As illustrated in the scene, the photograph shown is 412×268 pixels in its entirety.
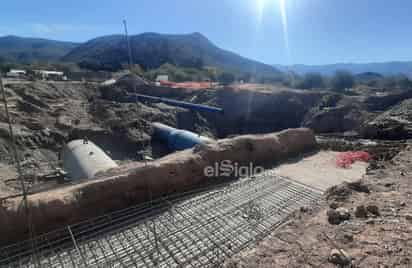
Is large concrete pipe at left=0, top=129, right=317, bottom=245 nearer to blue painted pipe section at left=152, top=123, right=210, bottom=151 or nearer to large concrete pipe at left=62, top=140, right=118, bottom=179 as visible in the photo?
large concrete pipe at left=62, top=140, right=118, bottom=179

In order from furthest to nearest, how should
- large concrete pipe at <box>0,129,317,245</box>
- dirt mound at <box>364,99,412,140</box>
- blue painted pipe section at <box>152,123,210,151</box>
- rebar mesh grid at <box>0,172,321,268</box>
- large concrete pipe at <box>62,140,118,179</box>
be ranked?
dirt mound at <box>364,99,412,140</box> < blue painted pipe section at <box>152,123,210,151</box> < large concrete pipe at <box>62,140,118,179</box> < large concrete pipe at <box>0,129,317,245</box> < rebar mesh grid at <box>0,172,321,268</box>

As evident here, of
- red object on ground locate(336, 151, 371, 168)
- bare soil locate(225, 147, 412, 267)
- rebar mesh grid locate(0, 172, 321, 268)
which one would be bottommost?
rebar mesh grid locate(0, 172, 321, 268)

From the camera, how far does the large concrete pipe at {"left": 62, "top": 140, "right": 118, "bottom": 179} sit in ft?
30.2

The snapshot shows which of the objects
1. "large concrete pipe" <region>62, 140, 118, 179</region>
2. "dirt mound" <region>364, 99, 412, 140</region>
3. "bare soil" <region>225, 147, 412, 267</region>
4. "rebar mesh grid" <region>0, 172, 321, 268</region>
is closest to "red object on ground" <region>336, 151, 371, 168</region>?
"rebar mesh grid" <region>0, 172, 321, 268</region>

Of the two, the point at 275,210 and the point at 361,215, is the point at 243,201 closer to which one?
the point at 275,210

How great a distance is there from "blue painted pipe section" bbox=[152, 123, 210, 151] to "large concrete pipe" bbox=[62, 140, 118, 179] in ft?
17.7

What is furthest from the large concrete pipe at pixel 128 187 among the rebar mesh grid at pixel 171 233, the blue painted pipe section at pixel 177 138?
the blue painted pipe section at pixel 177 138

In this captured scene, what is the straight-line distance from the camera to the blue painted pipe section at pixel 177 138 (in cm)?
1486

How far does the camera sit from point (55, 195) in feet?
17.1

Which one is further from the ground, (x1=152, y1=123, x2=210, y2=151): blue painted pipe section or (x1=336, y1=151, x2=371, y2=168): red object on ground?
(x1=336, y1=151, x2=371, y2=168): red object on ground

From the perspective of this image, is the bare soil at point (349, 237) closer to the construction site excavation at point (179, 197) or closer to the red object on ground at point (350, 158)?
the construction site excavation at point (179, 197)

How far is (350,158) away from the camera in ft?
29.4

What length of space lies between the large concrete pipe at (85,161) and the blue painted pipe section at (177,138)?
5402 millimetres

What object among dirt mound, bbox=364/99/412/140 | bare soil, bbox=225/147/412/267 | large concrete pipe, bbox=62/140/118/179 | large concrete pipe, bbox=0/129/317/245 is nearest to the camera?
bare soil, bbox=225/147/412/267
